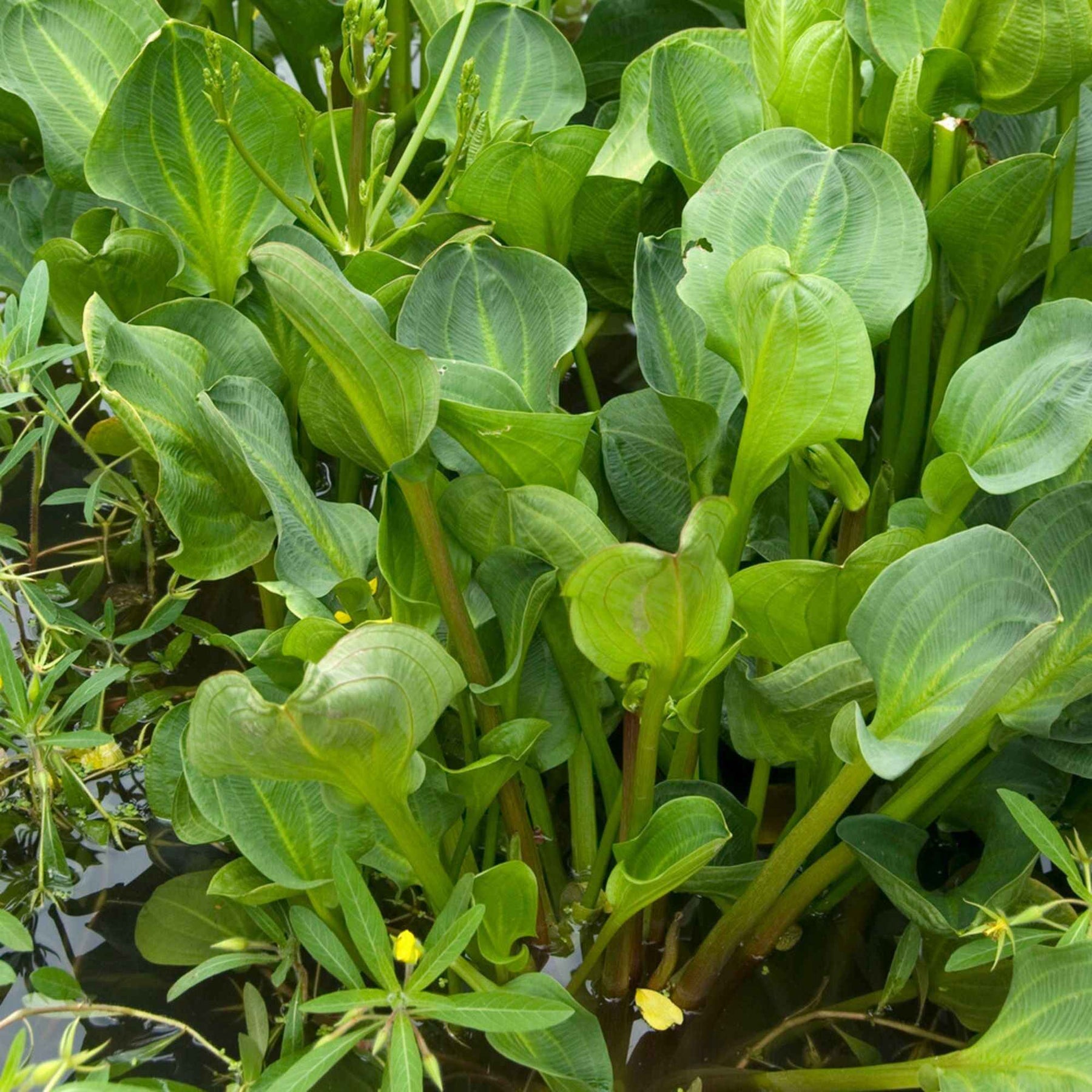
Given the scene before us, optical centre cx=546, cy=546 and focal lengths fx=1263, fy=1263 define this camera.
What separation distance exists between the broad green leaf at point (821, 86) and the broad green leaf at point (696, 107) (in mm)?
56

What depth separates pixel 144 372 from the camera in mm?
691

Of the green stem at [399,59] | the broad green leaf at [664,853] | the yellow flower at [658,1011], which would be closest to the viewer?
the broad green leaf at [664,853]

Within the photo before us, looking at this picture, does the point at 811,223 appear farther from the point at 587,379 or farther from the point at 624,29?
the point at 624,29

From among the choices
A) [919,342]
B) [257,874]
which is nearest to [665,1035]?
[257,874]

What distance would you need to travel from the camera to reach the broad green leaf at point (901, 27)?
2.56 ft

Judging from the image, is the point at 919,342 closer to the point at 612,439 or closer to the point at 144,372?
the point at 612,439

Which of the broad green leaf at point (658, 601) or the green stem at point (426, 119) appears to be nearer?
the broad green leaf at point (658, 601)

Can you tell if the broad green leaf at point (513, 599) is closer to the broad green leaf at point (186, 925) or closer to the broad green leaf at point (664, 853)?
the broad green leaf at point (664, 853)

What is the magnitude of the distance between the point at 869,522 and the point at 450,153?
15.7 inches

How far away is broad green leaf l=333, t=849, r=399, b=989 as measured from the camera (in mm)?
Result: 610

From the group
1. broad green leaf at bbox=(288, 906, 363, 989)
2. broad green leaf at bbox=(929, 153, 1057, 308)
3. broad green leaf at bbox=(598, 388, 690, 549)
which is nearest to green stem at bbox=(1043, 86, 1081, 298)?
broad green leaf at bbox=(929, 153, 1057, 308)

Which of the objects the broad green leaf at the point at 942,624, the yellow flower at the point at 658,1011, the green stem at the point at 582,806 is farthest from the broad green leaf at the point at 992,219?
the yellow flower at the point at 658,1011

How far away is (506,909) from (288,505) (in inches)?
9.6

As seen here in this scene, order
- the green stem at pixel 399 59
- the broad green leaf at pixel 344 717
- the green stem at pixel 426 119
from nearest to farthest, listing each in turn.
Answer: the broad green leaf at pixel 344 717 → the green stem at pixel 426 119 → the green stem at pixel 399 59
